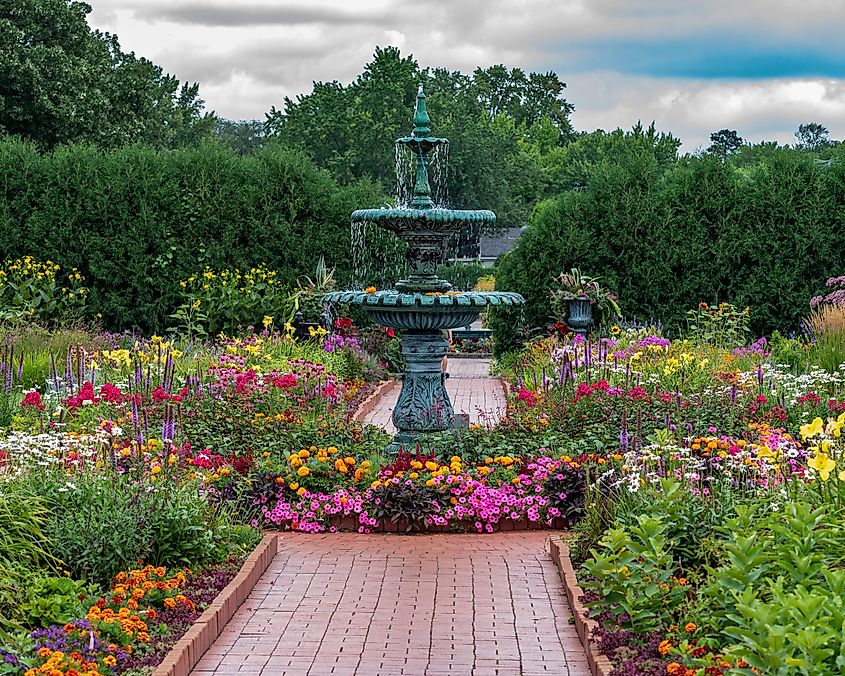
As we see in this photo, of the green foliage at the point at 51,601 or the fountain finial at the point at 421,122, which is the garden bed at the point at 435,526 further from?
the fountain finial at the point at 421,122

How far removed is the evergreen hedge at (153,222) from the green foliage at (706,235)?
12.4 ft

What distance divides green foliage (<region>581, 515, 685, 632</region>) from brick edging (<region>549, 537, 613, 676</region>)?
15 centimetres

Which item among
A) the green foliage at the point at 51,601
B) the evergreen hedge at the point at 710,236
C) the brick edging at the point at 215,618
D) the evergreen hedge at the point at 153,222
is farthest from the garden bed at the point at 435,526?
the evergreen hedge at the point at 153,222

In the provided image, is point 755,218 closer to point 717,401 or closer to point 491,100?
point 717,401

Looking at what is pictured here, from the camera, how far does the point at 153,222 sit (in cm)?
1681

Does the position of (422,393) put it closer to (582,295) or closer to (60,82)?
(582,295)

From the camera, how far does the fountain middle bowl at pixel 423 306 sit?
9.20m

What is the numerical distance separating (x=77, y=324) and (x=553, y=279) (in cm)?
716

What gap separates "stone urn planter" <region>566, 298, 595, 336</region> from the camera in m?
15.5

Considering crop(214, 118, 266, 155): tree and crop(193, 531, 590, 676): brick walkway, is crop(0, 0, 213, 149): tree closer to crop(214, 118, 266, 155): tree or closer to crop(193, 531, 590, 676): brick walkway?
crop(193, 531, 590, 676): brick walkway

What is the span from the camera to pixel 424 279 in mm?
9938

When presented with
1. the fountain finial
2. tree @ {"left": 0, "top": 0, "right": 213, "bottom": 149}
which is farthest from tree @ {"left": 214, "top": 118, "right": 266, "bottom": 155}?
the fountain finial

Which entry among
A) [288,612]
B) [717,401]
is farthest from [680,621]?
[717,401]

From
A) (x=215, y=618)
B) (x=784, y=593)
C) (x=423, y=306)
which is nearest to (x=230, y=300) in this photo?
(x=423, y=306)
